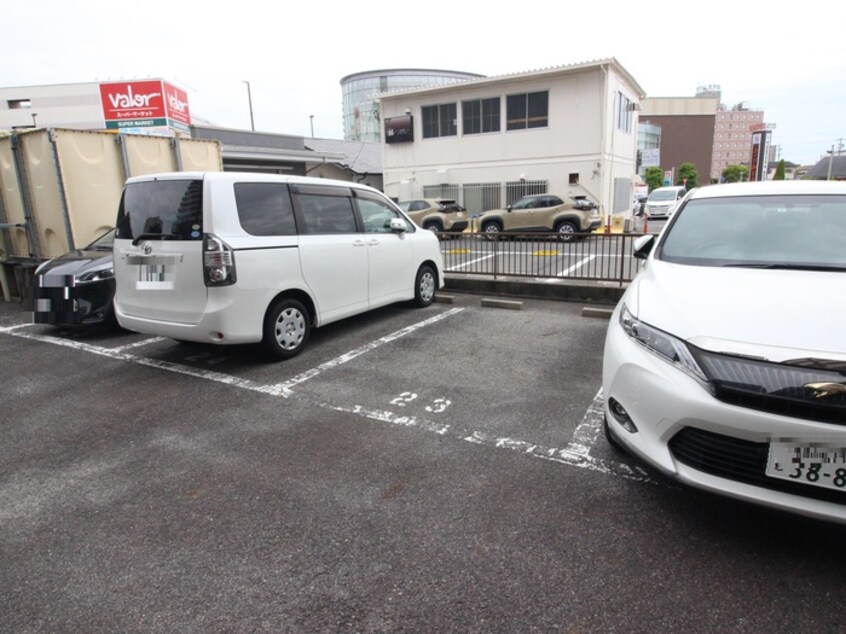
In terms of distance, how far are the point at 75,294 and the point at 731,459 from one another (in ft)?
22.1

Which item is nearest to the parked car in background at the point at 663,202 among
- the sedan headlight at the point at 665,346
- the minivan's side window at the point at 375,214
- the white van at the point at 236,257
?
the minivan's side window at the point at 375,214

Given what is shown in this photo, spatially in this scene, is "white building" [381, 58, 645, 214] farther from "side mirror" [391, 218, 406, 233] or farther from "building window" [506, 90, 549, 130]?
"side mirror" [391, 218, 406, 233]

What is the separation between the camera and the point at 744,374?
2.10 metres

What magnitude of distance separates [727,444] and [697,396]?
22cm

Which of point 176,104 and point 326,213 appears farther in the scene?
point 176,104

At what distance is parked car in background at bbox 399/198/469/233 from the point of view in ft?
58.8

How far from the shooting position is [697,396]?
2178 millimetres

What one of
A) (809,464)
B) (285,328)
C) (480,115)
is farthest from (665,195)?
(809,464)

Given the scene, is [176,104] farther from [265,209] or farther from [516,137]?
[265,209]

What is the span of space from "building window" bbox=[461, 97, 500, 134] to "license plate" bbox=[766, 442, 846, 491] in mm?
21079

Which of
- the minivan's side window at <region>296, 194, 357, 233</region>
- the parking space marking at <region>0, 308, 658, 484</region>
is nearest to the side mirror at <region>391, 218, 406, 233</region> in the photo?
the minivan's side window at <region>296, 194, 357, 233</region>

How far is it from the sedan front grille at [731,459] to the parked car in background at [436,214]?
15973mm

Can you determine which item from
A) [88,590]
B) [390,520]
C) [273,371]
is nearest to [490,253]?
[273,371]

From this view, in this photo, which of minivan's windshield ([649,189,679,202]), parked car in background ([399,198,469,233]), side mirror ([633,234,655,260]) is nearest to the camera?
side mirror ([633,234,655,260])
